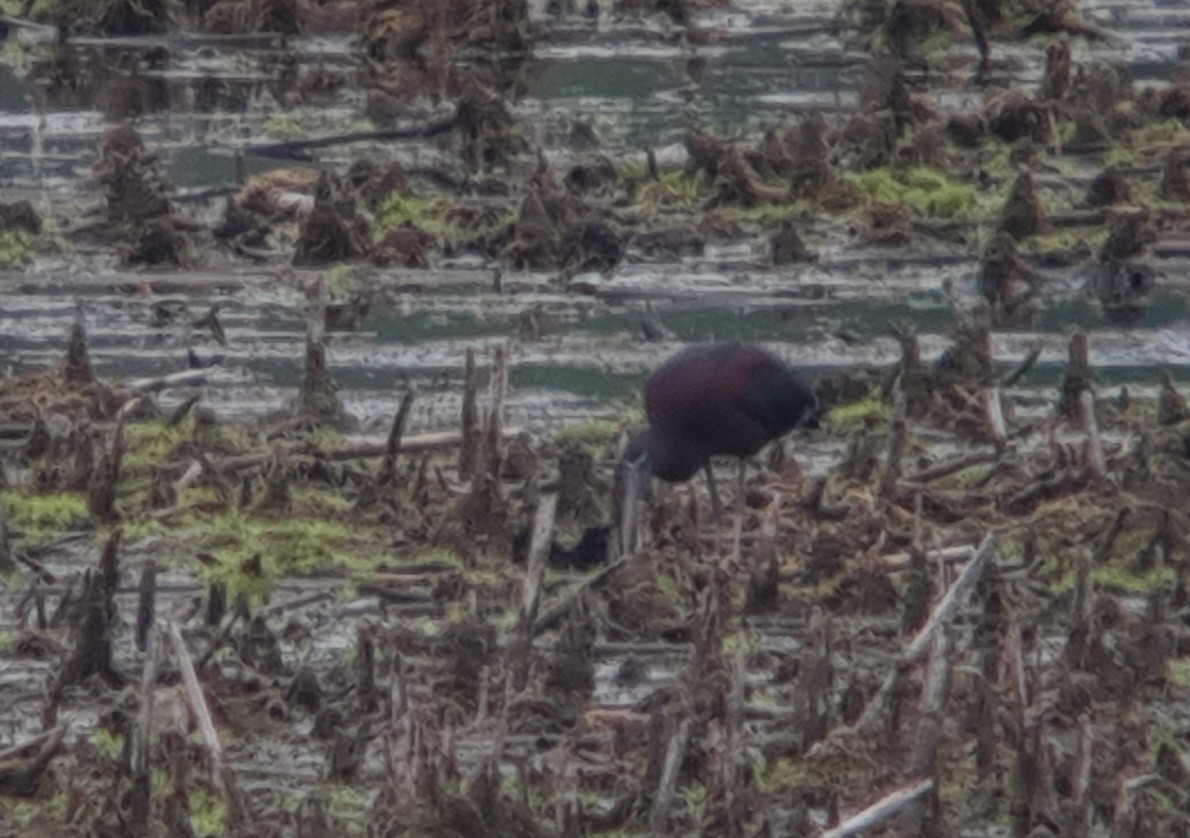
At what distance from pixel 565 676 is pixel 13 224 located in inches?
187

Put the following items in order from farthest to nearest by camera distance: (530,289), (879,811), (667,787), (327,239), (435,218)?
1. (435,218)
2. (327,239)
3. (530,289)
4. (667,787)
5. (879,811)

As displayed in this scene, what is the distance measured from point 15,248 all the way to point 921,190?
3116 mm

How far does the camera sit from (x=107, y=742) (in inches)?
303

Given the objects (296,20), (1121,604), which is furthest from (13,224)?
(1121,604)

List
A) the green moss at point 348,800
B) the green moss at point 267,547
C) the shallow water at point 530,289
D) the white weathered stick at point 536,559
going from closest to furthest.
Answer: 1. the green moss at point 348,800
2. the white weathered stick at point 536,559
3. the green moss at point 267,547
4. the shallow water at point 530,289

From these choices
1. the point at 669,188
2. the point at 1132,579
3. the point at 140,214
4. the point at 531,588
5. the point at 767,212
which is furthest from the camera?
the point at 669,188

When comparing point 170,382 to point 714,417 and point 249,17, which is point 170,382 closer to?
point 714,417

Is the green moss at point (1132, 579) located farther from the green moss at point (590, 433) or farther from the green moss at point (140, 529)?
the green moss at point (140, 529)

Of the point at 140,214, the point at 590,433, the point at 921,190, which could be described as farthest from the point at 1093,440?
the point at 140,214

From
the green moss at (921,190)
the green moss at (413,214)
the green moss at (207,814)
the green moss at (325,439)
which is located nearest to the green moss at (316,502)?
the green moss at (325,439)

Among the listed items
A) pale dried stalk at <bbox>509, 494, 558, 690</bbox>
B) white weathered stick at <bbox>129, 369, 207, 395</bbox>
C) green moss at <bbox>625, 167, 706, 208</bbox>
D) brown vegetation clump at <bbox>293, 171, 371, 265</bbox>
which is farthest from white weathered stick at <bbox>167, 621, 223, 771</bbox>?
green moss at <bbox>625, 167, 706, 208</bbox>

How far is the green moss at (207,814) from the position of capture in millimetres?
7195

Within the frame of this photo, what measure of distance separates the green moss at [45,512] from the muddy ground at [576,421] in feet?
0.04

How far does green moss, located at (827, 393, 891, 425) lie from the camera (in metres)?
10.2
